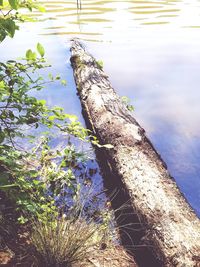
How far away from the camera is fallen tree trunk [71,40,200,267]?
283cm

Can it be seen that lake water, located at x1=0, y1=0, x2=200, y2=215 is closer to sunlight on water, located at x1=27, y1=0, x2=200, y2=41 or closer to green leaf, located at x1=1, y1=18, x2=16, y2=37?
sunlight on water, located at x1=27, y1=0, x2=200, y2=41

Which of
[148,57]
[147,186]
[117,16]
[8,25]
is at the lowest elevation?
[147,186]

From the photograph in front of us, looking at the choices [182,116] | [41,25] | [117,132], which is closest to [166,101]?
[182,116]

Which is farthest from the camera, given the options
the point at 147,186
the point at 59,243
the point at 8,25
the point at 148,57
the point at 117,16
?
the point at 117,16

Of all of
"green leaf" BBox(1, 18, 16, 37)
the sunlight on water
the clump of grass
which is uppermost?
the sunlight on water

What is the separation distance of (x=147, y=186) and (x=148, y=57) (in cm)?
598

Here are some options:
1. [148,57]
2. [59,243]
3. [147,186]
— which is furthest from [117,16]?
[59,243]

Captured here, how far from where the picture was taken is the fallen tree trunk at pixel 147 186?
9.29 ft

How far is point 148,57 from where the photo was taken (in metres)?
8.94

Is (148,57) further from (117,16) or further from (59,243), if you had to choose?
(59,243)

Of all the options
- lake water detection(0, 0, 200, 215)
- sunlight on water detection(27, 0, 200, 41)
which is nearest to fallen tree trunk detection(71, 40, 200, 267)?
lake water detection(0, 0, 200, 215)

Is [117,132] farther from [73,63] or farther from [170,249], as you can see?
[73,63]

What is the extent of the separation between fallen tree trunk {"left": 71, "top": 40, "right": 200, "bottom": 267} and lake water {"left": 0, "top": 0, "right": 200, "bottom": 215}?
617 mm

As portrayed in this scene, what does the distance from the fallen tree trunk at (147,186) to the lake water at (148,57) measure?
2.03 ft
